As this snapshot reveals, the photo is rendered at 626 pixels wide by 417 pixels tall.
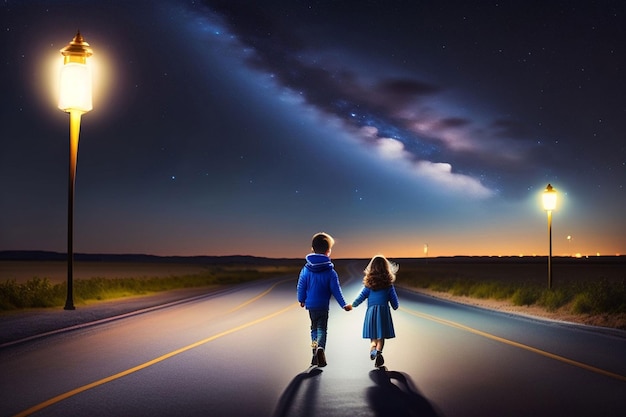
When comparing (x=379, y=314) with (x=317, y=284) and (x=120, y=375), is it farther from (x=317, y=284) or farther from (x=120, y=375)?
(x=120, y=375)

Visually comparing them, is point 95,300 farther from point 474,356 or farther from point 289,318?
point 474,356

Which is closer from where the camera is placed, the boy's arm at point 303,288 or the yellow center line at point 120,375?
the yellow center line at point 120,375

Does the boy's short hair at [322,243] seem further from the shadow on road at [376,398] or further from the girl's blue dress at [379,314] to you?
the shadow on road at [376,398]

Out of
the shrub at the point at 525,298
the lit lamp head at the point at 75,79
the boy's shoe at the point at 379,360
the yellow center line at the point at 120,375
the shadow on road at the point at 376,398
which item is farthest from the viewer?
the shrub at the point at 525,298

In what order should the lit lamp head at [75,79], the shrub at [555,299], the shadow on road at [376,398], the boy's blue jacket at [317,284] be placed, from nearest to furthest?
the shadow on road at [376,398] < the boy's blue jacket at [317,284] < the lit lamp head at [75,79] < the shrub at [555,299]

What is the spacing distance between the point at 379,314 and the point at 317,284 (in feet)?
3.36

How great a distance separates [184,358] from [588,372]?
6.09 meters

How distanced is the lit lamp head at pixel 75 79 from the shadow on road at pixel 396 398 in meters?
14.3

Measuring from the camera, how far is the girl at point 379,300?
9.53 meters

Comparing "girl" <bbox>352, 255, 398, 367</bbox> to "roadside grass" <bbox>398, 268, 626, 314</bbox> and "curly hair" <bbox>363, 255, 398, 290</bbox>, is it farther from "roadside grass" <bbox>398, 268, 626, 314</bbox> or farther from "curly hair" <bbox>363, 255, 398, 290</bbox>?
"roadside grass" <bbox>398, 268, 626, 314</bbox>

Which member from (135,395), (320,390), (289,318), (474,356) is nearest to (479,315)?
(289,318)

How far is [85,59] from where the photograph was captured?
20422 millimetres

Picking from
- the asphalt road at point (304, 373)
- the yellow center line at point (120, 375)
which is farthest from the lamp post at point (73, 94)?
the yellow center line at point (120, 375)

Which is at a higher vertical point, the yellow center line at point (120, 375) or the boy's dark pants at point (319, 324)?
the boy's dark pants at point (319, 324)
